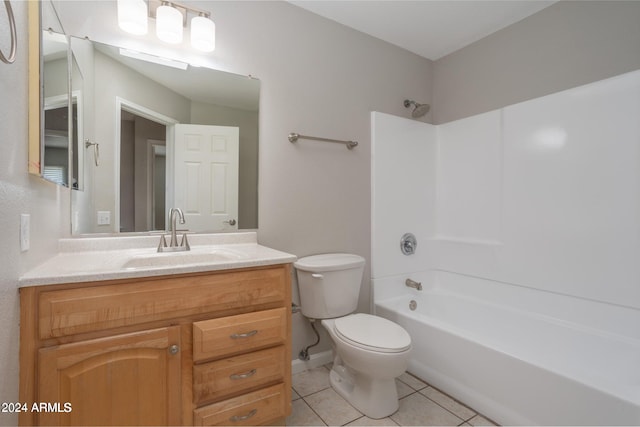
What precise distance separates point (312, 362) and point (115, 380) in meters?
1.27

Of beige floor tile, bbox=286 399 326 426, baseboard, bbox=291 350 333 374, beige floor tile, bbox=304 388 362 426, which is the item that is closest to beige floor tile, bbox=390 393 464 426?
beige floor tile, bbox=304 388 362 426

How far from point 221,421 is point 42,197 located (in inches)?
43.4

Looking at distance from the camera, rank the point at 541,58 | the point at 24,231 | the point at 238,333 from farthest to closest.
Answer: the point at 541,58
the point at 238,333
the point at 24,231

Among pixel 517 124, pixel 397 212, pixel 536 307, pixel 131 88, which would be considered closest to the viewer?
pixel 131 88

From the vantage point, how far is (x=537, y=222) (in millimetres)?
1950

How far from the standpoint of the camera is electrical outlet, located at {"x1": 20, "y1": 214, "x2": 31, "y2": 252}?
0.90 m

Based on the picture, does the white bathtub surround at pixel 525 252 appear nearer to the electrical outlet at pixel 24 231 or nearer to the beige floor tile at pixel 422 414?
the beige floor tile at pixel 422 414

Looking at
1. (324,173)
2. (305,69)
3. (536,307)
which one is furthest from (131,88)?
(536,307)

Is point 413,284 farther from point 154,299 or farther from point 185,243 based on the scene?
point 154,299

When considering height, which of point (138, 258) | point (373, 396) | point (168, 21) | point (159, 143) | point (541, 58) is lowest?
point (373, 396)

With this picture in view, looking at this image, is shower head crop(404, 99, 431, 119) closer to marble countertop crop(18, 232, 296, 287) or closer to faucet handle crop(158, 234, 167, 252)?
marble countertop crop(18, 232, 296, 287)

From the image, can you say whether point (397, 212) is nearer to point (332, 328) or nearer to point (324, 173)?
point (324, 173)

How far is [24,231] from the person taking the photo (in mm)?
916

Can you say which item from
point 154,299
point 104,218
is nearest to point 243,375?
point 154,299
